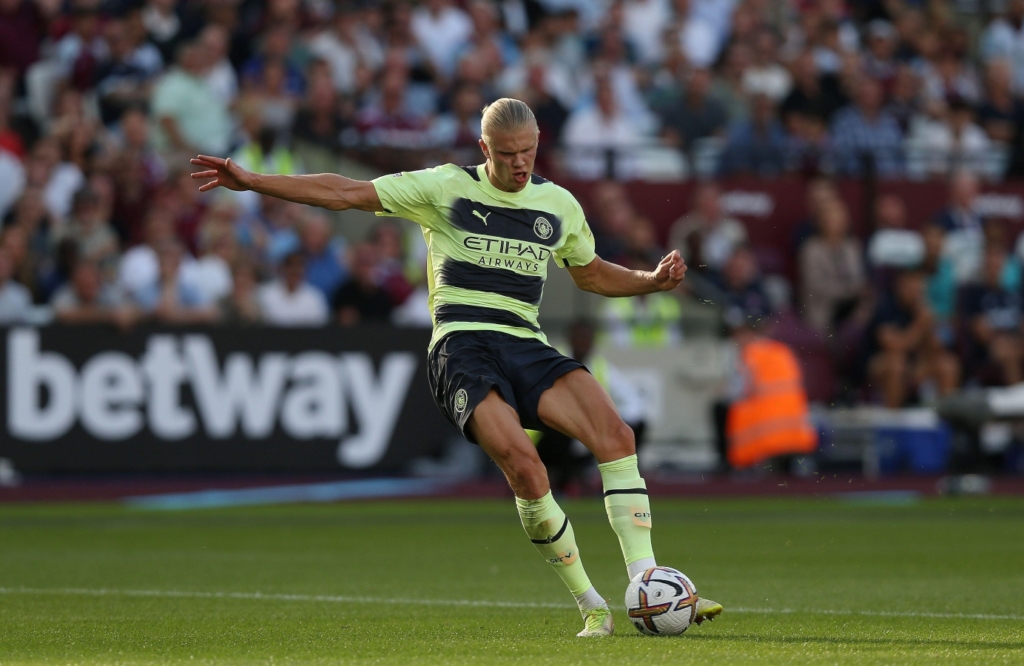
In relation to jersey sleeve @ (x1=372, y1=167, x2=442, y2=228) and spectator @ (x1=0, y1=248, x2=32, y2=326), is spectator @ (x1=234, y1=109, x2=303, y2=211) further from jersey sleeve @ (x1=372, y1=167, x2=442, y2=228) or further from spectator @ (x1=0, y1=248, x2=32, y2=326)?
jersey sleeve @ (x1=372, y1=167, x2=442, y2=228)

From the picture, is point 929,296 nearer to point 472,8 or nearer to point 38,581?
point 472,8

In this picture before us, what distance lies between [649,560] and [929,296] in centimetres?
1384

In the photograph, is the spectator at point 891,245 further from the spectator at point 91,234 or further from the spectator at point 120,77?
the spectator at point 91,234

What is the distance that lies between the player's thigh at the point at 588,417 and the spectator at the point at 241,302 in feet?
33.9

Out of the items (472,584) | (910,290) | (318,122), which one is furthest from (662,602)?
(910,290)

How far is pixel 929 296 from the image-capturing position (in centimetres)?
2016

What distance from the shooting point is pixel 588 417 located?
716 centimetres

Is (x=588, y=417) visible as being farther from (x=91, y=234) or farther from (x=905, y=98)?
(x=905, y=98)

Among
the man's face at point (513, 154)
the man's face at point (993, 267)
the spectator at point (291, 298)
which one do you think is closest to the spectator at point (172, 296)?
the spectator at point (291, 298)

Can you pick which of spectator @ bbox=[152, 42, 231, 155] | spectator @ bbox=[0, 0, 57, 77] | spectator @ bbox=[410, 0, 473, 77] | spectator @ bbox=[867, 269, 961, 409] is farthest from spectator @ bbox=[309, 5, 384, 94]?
spectator @ bbox=[867, 269, 961, 409]

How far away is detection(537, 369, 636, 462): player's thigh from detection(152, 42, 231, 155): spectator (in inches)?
458

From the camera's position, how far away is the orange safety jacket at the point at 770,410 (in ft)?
57.0

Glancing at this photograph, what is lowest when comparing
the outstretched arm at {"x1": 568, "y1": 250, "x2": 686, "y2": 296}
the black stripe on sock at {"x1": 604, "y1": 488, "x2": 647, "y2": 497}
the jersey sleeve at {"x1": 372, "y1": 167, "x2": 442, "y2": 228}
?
the black stripe on sock at {"x1": 604, "y1": 488, "x2": 647, "y2": 497}

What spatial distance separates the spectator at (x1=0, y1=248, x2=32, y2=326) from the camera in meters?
16.6
